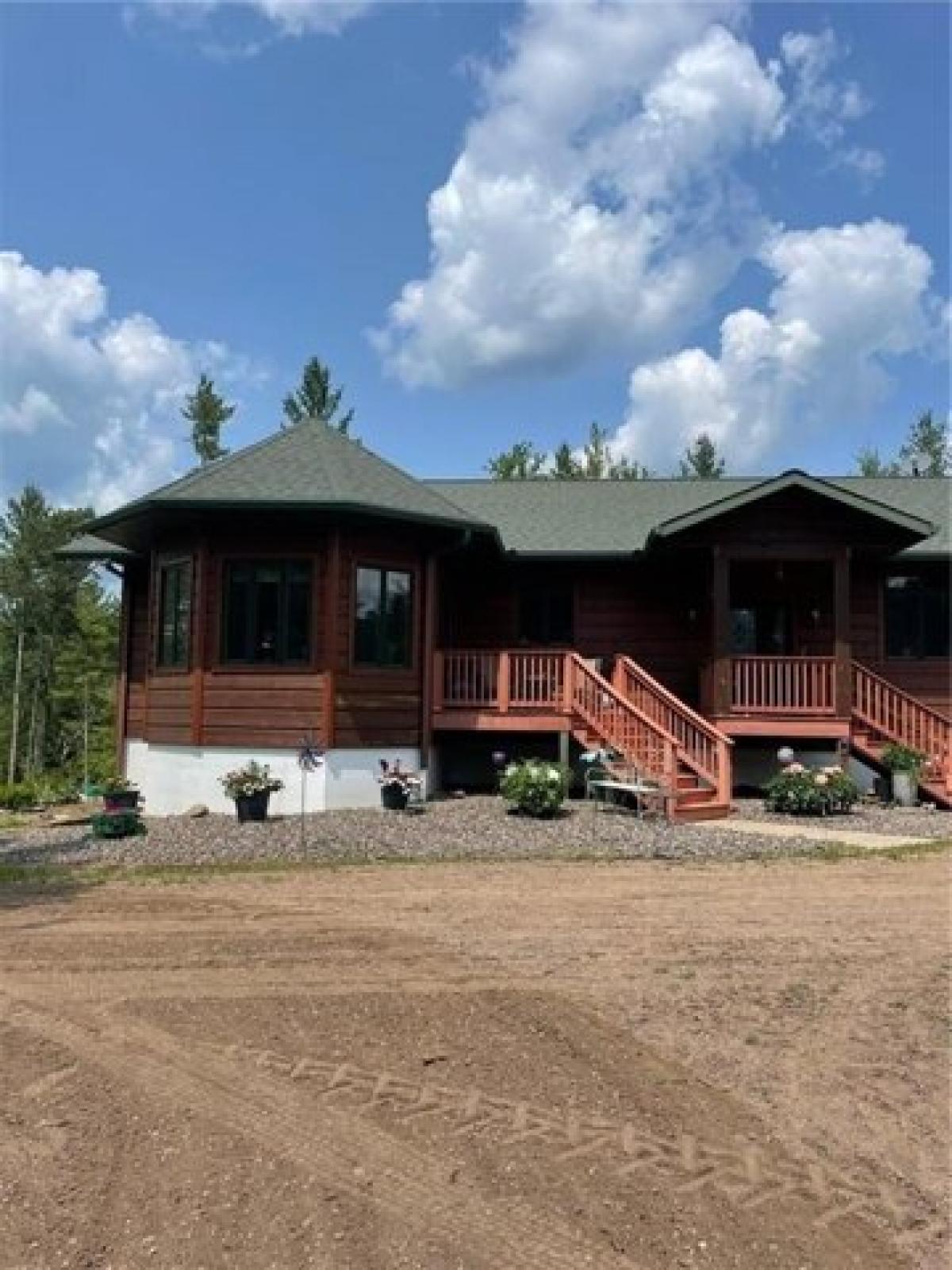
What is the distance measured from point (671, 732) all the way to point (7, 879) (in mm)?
8635

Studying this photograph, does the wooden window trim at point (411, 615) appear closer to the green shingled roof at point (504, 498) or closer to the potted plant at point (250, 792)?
the green shingled roof at point (504, 498)

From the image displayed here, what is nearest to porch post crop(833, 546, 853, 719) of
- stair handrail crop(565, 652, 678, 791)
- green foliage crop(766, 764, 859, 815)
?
green foliage crop(766, 764, 859, 815)

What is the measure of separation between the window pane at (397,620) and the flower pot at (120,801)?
387 cm

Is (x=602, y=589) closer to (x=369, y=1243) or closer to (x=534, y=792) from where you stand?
(x=534, y=792)

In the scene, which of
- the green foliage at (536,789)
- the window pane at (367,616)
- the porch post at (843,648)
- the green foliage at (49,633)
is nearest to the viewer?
the green foliage at (536,789)

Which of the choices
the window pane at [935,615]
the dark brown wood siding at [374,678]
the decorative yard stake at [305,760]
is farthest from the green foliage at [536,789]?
the window pane at [935,615]

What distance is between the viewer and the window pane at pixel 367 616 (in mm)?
13570

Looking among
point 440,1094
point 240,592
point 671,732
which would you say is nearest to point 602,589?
point 671,732

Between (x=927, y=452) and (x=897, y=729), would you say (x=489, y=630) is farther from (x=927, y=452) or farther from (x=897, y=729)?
(x=927, y=452)

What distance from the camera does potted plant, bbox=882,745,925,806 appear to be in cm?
1394

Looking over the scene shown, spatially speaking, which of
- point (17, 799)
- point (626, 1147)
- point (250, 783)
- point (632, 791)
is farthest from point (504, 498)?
point (626, 1147)

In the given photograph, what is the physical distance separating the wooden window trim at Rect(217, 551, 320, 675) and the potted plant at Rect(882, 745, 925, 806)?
27.4 ft

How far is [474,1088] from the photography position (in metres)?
4.20

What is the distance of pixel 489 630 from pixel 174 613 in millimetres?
5398
